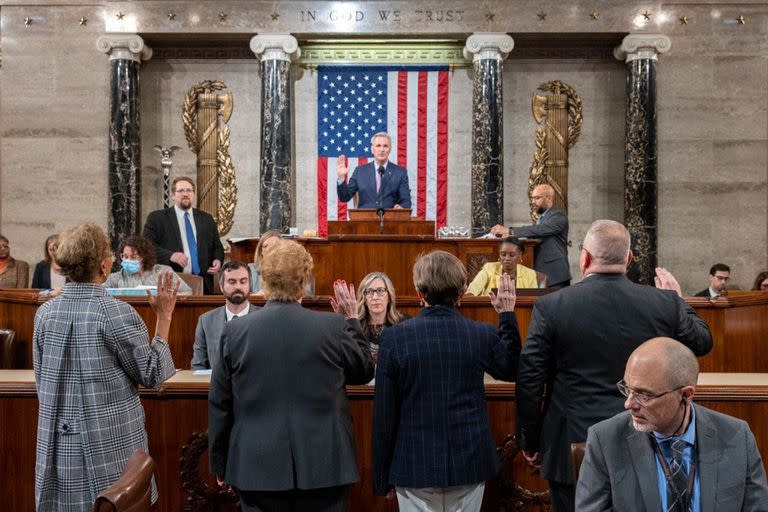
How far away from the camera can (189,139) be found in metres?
12.8

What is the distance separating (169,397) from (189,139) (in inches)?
362

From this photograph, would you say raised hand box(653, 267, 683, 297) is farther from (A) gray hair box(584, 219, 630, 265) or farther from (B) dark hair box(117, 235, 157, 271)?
(B) dark hair box(117, 235, 157, 271)

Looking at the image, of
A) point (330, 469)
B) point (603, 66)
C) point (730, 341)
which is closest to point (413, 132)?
point (603, 66)

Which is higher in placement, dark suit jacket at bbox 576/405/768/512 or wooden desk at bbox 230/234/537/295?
wooden desk at bbox 230/234/537/295

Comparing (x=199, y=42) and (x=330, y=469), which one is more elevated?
(x=199, y=42)

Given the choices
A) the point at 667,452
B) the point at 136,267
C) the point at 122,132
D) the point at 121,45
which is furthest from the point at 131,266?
the point at 121,45

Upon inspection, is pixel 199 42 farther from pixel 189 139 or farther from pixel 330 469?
pixel 330 469

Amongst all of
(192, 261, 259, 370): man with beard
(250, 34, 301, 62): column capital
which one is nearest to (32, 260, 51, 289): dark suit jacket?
(192, 261, 259, 370): man with beard

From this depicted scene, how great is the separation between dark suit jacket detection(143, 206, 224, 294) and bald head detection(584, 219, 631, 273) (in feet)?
20.3

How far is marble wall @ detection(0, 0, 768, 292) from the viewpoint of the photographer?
39.7ft

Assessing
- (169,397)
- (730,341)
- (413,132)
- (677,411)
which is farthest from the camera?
(413,132)

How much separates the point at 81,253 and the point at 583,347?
81.4 inches

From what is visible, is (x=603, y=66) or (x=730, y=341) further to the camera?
(x=603, y=66)

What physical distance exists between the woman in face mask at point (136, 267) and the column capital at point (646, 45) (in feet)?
25.7
